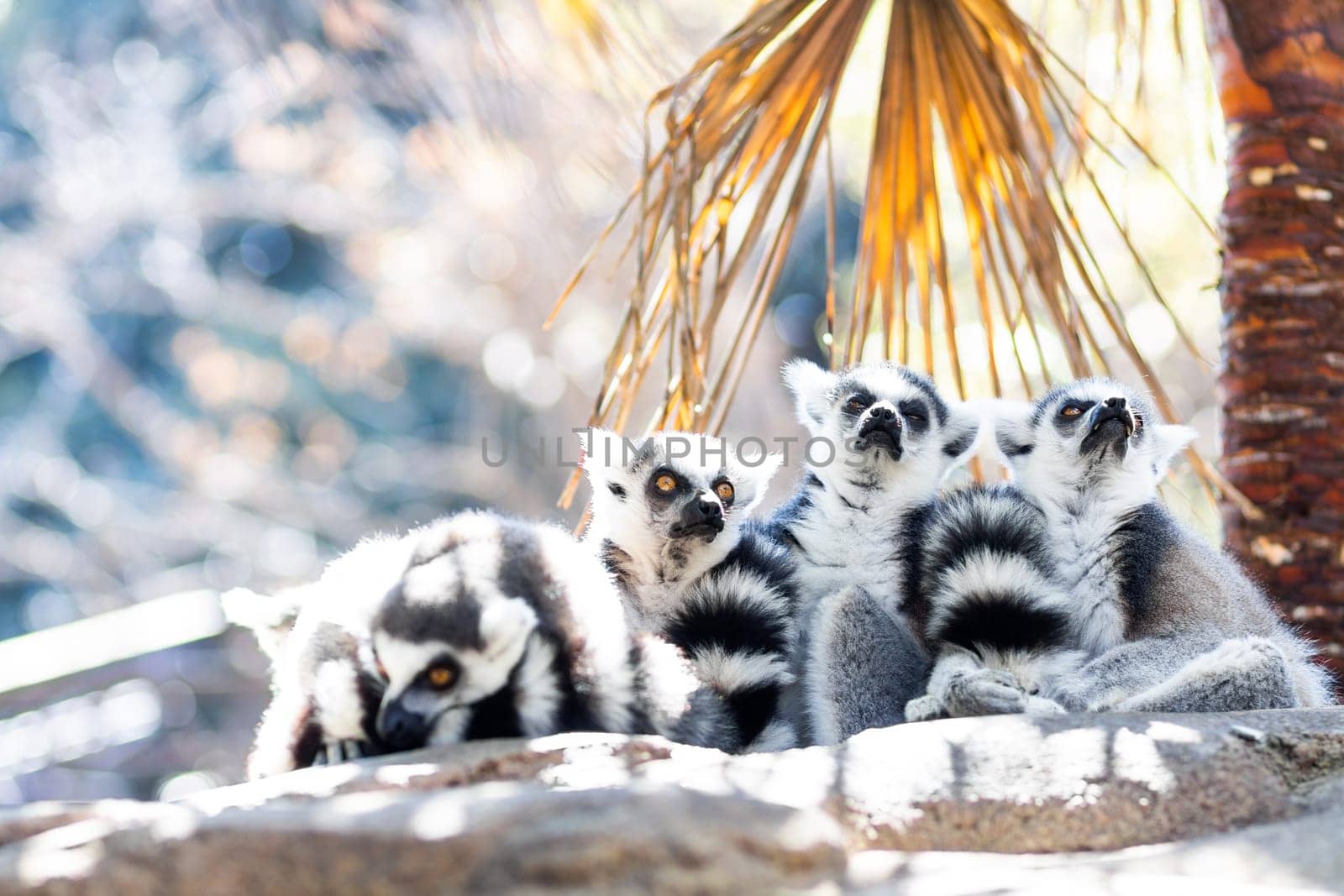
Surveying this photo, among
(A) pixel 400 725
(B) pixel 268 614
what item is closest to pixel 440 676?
(A) pixel 400 725

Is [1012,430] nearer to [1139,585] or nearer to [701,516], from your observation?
[1139,585]

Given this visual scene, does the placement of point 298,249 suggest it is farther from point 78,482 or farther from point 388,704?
point 388,704

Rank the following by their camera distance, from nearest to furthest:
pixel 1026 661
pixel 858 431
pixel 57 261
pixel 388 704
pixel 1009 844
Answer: pixel 1009 844 < pixel 388 704 < pixel 1026 661 < pixel 858 431 < pixel 57 261

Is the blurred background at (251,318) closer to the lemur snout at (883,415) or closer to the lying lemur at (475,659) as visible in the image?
the lemur snout at (883,415)

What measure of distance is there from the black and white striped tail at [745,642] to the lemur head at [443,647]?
27.6 inches

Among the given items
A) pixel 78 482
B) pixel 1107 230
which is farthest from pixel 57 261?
pixel 1107 230

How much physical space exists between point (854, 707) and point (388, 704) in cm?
139

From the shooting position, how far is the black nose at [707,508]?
4.01 meters

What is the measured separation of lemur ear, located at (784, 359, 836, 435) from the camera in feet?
16.0

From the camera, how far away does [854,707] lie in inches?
146

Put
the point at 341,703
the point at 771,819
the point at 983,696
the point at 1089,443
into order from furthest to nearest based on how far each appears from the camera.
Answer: the point at 1089,443 < the point at 983,696 < the point at 341,703 < the point at 771,819

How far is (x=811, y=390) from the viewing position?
4.95 meters

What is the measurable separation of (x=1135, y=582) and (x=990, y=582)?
1.83 ft

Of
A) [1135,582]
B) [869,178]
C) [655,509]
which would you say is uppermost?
[869,178]
